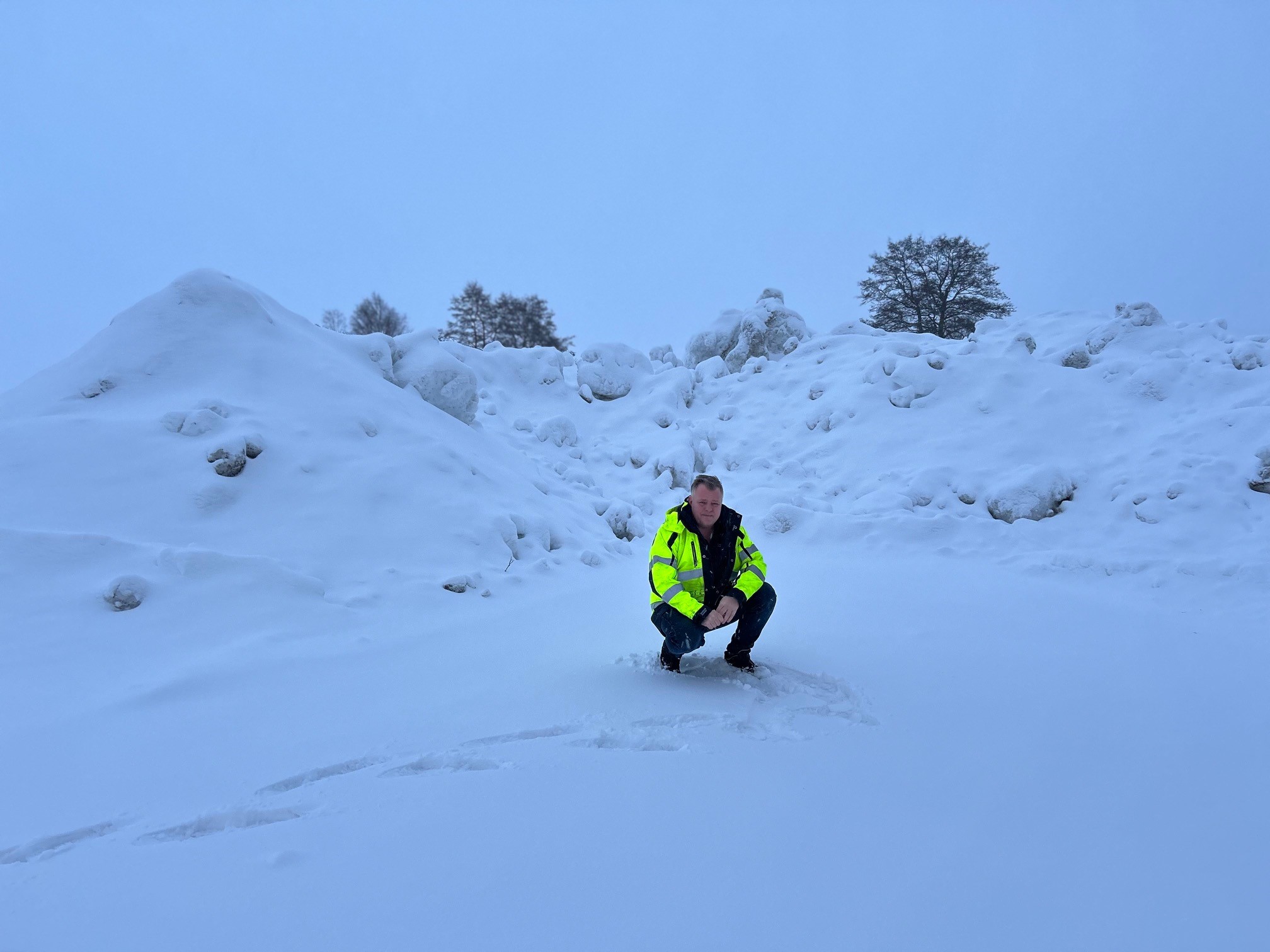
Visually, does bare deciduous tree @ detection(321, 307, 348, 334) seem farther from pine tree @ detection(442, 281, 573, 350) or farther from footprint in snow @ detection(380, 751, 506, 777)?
footprint in snow @ detection(380, 751, 506, 777)

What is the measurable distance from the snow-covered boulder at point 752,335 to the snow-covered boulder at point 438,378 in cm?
731

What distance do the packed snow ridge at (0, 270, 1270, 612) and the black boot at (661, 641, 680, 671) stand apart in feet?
6.69

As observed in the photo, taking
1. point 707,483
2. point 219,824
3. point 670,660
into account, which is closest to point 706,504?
point 707,483

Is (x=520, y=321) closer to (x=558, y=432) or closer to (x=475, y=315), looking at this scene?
(x=475, y=315)

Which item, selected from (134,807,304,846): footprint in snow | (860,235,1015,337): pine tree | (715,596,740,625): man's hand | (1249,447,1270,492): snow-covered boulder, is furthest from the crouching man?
(860,235,1015,337): pine tree

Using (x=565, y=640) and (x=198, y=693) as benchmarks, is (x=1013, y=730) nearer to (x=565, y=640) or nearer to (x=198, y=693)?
(x=565, y=640)

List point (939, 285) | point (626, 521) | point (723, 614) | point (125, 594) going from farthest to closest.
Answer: point (939, 285) → point (626, 521) → point (125, 594) → point (723, 614)

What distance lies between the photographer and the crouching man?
122 inches

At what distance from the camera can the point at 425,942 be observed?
1.55 meters

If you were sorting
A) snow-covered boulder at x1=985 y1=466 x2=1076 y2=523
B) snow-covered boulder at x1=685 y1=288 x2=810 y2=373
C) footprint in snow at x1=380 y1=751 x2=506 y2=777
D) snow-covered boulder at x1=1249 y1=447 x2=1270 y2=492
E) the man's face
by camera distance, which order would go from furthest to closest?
snow-covered boulder at x1=685 y1=288 x2=810 y2=373
snow-covered boulder at x1=985 y1=466 x2=1076 y2=523
snow-covered boulder at x1=1249 y1=447 x2=1270 y2=492
the man's face
footprint in snow at x1=380 y1=751 x2=506 y2=777

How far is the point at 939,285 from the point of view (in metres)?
20.0

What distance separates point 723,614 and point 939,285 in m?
20.3

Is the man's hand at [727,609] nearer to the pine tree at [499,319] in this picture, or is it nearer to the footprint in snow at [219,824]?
the footprint in snow at [219,824]

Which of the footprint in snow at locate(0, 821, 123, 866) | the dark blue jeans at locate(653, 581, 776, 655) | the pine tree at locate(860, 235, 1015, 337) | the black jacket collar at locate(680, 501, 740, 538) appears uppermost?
the pine tree at locate(860, 235, 1015, 337)
